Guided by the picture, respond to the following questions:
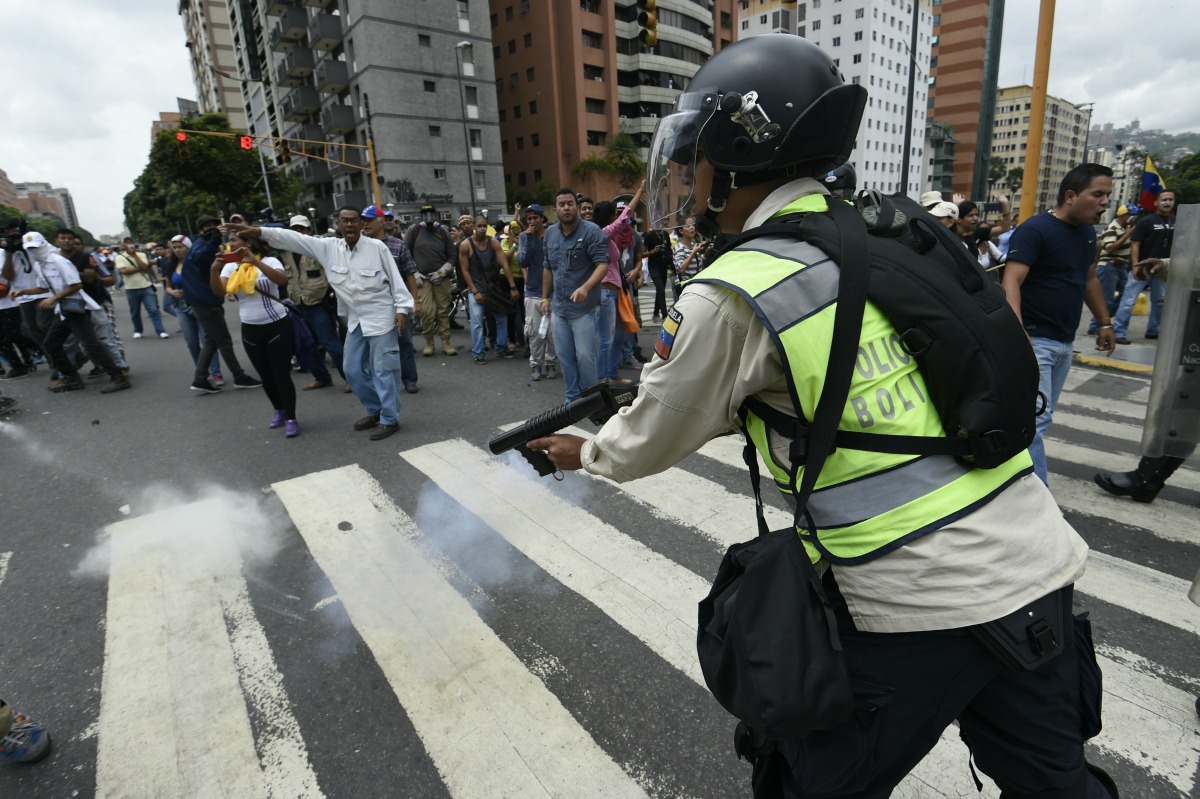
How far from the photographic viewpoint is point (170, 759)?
2305mm

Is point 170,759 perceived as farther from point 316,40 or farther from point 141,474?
point 316,40

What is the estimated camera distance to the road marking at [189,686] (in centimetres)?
222

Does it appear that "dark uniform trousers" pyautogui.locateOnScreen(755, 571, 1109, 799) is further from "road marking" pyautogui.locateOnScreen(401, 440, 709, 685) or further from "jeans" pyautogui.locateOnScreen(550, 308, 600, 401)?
"jeans" pyautogui.locateOnScreen(550, 308, 600, 401)

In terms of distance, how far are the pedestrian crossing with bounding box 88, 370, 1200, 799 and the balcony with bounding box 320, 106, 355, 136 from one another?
1790 inches

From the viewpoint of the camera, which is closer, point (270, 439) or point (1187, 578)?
point (1187, 578)

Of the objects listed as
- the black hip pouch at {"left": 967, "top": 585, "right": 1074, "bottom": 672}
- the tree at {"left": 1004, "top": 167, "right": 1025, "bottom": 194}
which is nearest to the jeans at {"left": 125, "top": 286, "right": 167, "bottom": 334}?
the black hip pouch at {"left": 967, "top": 585, "right": 1074, "bottom": 672}

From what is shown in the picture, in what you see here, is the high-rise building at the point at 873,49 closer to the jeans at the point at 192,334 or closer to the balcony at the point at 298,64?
the balcony at the point at 298,64

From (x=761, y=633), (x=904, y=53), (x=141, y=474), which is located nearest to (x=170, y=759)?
(x=761, y=633)

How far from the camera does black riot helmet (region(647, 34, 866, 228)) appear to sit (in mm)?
1325

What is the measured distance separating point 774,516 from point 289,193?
54524 mm

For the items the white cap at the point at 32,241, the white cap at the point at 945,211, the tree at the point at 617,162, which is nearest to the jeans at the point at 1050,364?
the white cap at the point at 945,211

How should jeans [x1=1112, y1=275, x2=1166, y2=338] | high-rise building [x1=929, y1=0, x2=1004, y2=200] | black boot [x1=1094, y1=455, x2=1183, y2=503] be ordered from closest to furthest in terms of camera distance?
black boot [x1=1094, y1=455, x2=1183, y2=503]
jeans [x1=1112, y1=275, x2=1166, y2=338]
high-rise building [x1=929, y1=0, x2=1004, y2=200]

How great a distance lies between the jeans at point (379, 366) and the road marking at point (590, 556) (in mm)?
965

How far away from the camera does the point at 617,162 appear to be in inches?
1950
